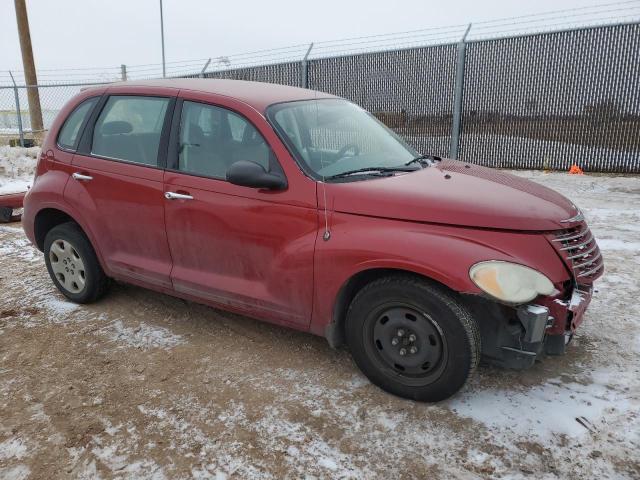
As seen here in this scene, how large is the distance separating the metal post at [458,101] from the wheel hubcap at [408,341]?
8.91 m

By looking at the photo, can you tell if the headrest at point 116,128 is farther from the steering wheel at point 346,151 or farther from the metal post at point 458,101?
the metal post at point 458,101

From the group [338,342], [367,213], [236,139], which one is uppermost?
[236,139]

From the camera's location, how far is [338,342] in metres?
3.11

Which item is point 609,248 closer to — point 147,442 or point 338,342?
point 338,342

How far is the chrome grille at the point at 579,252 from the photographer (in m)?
2.68

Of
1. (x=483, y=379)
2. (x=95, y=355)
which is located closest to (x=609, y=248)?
(x=483, y=379)

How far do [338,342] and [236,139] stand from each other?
1478mm

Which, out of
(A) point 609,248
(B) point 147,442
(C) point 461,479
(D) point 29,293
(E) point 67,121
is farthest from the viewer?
(A) point 609,248

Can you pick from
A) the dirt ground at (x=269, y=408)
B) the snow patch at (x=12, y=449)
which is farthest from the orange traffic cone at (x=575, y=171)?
the snow patch at (x=12, y=449)

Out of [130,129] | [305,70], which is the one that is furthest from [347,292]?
[305,70]

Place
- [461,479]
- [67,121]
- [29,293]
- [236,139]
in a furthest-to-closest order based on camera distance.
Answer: [29,293] < [67,121] < [236,139] < [461,479]

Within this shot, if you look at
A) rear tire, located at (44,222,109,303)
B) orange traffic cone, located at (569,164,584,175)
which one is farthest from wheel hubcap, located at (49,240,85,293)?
orange traffic cone, located at (569,164,584,175)

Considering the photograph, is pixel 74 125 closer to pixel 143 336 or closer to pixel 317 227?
pixel 143 336

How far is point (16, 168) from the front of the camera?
1034 cm
